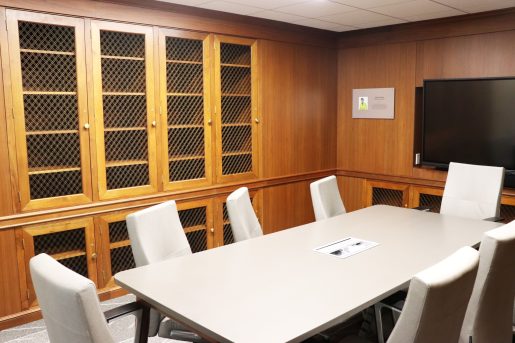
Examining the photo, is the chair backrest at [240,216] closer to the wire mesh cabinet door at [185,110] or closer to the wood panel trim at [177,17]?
the wire mesh cabinet door at [185,110]

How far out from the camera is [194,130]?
444 cm

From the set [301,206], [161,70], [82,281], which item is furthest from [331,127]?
[82,281]

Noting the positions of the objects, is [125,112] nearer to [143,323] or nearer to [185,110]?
[185,110]

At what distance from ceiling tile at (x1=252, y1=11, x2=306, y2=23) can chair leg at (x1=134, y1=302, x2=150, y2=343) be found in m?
3.16

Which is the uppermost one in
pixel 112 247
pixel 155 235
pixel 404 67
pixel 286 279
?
pixel 404 67

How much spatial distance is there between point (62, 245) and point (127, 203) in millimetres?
606

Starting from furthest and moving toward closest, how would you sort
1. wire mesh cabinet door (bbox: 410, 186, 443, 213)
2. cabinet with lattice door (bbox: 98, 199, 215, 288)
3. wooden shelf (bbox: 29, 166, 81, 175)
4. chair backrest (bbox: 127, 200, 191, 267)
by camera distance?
wire mesh cabinet door (bbox: 410, 186, 443, 213), cabinet with lattice door (bbox: 98, 199, 215, 288), wooden shelf (bbox: 29, 166, 81, 175), chair backrest (bbox: 127, 200, 191, 267)

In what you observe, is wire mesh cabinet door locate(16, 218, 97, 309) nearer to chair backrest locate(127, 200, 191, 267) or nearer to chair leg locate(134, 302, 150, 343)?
chair backrest locate(127, 200, 191, 267)

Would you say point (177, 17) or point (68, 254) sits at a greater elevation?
point (177, 17)

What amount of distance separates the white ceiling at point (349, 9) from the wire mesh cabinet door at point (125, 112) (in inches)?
22.9

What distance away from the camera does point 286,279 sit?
7.47ft

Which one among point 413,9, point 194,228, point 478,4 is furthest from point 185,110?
point 478,4

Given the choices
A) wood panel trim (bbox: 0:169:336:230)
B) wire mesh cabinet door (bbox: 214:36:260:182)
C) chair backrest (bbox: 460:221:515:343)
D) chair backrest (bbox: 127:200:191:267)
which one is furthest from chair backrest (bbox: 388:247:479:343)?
wire mesh cabinet door (bbox: 214:36:260:182)

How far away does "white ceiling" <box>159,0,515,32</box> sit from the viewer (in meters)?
4.01
